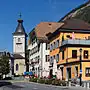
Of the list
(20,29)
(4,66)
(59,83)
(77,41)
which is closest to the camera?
(59,83)

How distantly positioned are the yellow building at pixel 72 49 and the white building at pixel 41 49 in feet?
34.9

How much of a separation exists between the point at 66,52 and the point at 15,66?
223 ft

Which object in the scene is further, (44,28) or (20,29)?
(20,29)

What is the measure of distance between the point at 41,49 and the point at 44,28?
1122 cm

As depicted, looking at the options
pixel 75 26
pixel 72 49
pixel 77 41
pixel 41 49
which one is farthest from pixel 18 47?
pixel 77 41

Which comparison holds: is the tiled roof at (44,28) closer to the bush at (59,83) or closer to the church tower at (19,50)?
the church tower at (19,50)

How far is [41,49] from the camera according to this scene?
290 ft

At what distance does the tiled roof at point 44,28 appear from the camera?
94.1m

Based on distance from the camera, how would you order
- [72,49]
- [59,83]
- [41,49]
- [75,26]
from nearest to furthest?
[59,83], [72,49], [75,26], [41,49]

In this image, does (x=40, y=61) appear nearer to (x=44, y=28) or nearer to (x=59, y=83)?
(x=44, y=28)

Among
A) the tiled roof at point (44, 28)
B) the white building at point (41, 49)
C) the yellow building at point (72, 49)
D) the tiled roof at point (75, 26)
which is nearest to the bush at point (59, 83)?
the yellow building at point (72, 49)

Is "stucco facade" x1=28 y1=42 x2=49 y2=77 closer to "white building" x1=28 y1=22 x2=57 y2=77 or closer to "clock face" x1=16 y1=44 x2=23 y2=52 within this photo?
"white building" x1=28 y1=22 x2=57 y2=77

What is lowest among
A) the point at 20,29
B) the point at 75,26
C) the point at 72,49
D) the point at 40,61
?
the point at 40,61

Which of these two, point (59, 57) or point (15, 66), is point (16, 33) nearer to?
point (15, 66)
